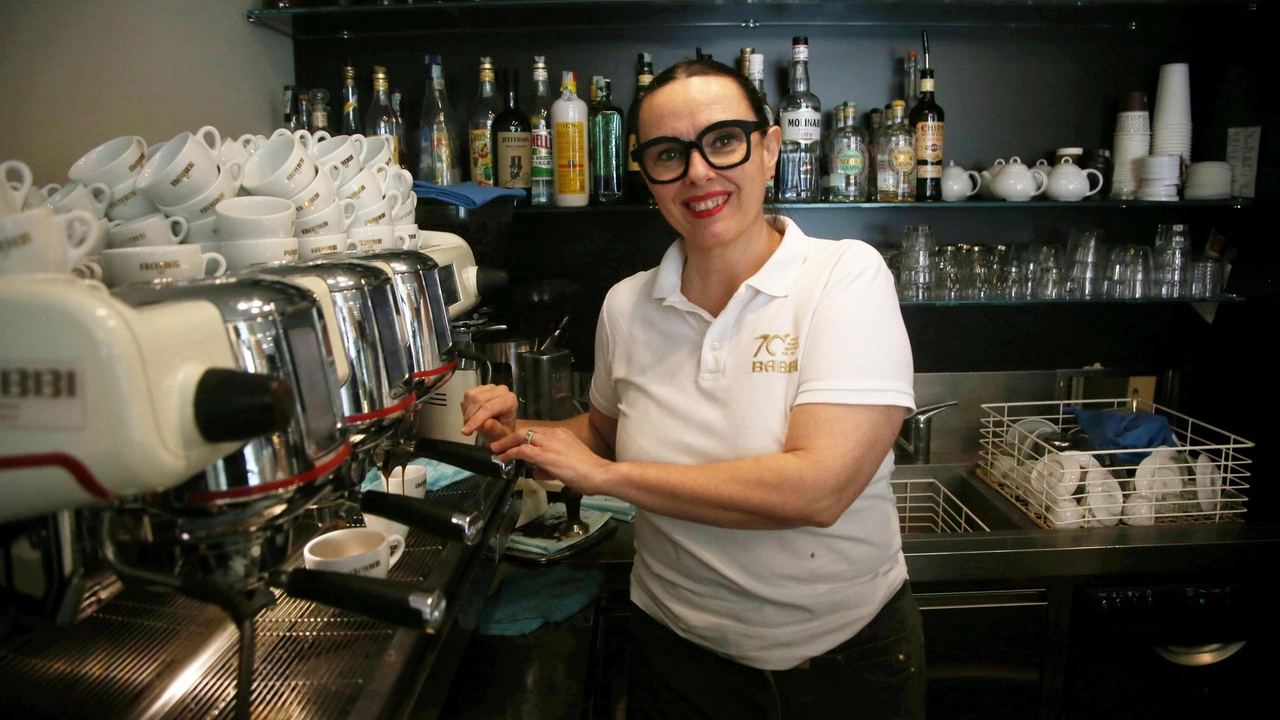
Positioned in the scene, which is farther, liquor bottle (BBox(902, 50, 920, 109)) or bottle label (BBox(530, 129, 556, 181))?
liquor bottle (BBox(902, 50, 920, 109))

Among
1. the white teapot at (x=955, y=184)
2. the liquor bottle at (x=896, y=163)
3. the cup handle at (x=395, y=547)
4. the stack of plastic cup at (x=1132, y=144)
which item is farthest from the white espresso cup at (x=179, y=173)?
the stack of plastic cup at (x=1132, y=144)

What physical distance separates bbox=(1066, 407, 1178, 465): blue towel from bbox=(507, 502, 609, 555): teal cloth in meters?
1.19

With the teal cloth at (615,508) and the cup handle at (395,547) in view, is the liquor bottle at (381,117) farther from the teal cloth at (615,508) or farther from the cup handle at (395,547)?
the cup handle at (395,547)

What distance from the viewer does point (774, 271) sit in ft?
3.76

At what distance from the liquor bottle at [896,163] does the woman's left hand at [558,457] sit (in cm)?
127

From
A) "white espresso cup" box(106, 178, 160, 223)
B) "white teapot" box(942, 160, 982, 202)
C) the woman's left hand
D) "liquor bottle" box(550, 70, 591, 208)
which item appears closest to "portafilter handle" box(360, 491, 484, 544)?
the woman's left hand

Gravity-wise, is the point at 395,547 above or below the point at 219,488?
below

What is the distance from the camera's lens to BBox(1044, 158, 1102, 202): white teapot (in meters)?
1.99

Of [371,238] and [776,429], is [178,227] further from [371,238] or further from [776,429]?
[776,429]

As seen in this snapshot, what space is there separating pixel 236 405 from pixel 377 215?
2.23 ft

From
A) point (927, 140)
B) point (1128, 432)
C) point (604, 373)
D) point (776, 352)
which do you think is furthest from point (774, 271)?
point (1128, 432)

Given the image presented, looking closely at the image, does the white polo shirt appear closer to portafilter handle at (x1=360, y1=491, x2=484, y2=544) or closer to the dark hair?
the dark hair

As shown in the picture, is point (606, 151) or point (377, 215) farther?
point (606, 151)

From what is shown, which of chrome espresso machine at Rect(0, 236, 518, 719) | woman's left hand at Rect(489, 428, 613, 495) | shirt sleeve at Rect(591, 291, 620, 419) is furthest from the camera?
shirt sleeve at Rect(591, 291, 620, 419)
